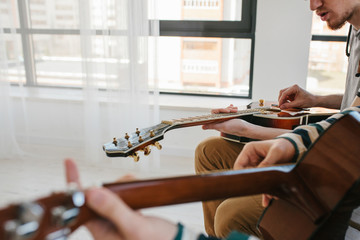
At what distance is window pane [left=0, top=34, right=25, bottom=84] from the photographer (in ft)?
9.36

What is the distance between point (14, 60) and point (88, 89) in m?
0.73

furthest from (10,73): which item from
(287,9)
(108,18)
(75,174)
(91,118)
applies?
(75,174)

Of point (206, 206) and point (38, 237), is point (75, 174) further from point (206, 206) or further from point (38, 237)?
point (206, 206)

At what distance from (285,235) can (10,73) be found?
115 inches

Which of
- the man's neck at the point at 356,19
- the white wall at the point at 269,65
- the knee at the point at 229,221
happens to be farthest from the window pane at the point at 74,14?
the knee at the point at 229,221

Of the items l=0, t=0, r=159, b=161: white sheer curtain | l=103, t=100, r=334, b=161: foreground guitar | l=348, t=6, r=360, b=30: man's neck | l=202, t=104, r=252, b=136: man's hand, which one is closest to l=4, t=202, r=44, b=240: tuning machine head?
l=103, t=100, r=334, b=161: foreground guitar

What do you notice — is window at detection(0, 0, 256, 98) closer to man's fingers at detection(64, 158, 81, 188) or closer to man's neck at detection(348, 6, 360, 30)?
man's neck at detection(348, 6, 360, 30)

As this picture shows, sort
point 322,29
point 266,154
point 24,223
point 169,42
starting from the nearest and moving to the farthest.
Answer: point 24,223, point 266,154, point 322,29, point 169,42

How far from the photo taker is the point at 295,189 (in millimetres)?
687

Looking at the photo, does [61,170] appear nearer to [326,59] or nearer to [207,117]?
[207,117]

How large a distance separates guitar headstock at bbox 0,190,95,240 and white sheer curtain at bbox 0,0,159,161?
7.22ft

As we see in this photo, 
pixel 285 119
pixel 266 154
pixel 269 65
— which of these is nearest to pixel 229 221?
pixel 266 154

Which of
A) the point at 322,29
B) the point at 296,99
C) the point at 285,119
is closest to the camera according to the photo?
the point at 285,119

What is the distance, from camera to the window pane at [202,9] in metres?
2.76
